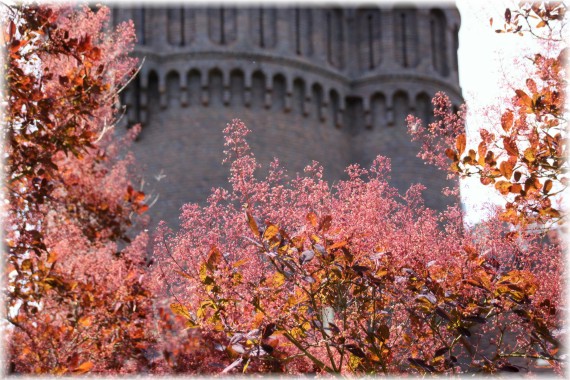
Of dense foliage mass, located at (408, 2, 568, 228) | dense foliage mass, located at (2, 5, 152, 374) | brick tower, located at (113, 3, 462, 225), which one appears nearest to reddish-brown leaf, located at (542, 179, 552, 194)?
dense foliage mass, located at (408, 2, 568, 228)

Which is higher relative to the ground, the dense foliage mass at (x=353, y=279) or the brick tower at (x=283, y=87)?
the brick tower at (x=283, y=87)

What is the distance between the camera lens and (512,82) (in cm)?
550

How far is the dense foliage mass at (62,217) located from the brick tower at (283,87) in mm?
7358

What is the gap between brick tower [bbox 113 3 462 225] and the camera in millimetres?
17672

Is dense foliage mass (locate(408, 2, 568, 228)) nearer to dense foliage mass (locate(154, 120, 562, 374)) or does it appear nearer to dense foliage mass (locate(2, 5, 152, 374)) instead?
dense foliage mass (locate(154, 120, 562, 374))

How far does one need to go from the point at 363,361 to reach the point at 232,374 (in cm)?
129

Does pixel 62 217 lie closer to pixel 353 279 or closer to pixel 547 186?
pixel 353 279

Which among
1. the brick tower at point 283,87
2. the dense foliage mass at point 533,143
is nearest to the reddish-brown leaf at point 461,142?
the dense foliage mass at point 533,143

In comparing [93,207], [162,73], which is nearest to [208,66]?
[162,73]

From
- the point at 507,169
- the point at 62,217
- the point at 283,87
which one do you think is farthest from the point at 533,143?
the point at 283,87

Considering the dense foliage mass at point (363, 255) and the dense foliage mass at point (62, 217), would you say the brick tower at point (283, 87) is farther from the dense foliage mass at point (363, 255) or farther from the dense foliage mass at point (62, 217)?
the dense foliage mass at point (363, 255)

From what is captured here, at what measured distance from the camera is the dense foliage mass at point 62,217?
6102 mm

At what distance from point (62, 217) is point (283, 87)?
370 inches

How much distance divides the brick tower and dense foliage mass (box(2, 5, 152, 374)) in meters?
7.36
